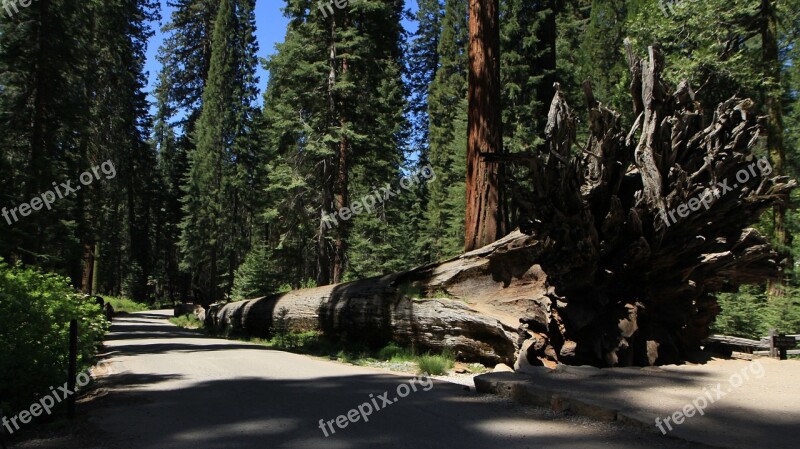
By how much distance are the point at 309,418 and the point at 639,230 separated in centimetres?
566

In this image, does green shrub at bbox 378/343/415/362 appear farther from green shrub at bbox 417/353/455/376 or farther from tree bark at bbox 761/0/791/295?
tree bark at bbox 761/0/791/295

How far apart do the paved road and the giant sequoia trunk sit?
7.24ft

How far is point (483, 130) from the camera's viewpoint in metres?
11.5

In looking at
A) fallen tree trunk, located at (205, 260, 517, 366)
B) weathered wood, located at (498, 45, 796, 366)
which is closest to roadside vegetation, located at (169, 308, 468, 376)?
fallen tree trunk, located at (205, 260, 517, 366)

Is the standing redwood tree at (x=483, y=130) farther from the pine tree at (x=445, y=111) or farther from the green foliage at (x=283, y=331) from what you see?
the pine tree at (x=445, y=111)

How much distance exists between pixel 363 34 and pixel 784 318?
59.5 ft

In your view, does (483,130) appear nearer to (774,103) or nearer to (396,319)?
(396,319)

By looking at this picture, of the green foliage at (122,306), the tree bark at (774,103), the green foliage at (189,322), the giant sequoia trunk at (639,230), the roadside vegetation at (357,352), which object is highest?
the tree bark at (774,103)

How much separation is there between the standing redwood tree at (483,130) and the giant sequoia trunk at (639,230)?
1907 mm

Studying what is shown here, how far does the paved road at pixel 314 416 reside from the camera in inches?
182

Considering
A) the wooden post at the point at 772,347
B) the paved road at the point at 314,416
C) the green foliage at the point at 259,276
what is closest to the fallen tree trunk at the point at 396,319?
the paved road at the point at 314,416

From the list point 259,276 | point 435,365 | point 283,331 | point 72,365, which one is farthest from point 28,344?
point 259,276

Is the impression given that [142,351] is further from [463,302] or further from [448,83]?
[448,83]

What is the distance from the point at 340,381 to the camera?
8039mm
